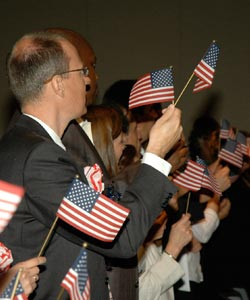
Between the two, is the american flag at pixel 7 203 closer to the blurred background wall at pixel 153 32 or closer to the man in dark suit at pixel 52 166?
the man in dark suit at pixel 52 166

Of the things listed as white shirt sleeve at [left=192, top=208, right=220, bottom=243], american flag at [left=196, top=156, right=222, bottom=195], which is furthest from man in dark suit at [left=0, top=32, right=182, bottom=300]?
white shirt sleeve at [left=192, top=208, right=220, bottom=243]

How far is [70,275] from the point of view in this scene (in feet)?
5.60

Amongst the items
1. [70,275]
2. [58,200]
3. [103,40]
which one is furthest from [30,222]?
[103,40]

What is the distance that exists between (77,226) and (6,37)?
5.14m

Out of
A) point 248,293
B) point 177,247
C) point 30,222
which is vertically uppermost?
point 30,222

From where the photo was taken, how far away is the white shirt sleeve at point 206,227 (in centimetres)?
384

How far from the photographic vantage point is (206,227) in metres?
3.87

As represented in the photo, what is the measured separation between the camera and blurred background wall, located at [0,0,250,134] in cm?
661

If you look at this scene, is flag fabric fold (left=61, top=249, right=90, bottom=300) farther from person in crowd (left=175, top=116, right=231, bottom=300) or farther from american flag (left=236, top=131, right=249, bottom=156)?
american flag (left=236, top=131, right=249, bottom=156)

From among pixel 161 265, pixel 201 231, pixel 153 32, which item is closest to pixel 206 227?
pixel 201 231

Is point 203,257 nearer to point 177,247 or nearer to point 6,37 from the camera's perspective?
point 177,247

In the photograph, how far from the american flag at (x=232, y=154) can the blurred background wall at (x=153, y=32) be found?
2.43 metres

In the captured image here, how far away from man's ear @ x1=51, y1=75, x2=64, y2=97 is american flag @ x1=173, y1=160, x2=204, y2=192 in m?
1.46

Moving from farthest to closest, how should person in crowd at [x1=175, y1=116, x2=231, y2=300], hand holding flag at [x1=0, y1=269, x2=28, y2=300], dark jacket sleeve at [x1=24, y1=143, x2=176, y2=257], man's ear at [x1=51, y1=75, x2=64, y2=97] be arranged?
person in crowd at [x1=175, y1=116, x2=231, y2=300]
man's ear at [x1=51, y1=75, x2=64, y2=97]
dark jacket sleeve at [x1=24, y1=143, x2=176, y2=257]
hand holding flag at [x1=0, y1=269, x2=28, y2=300]
